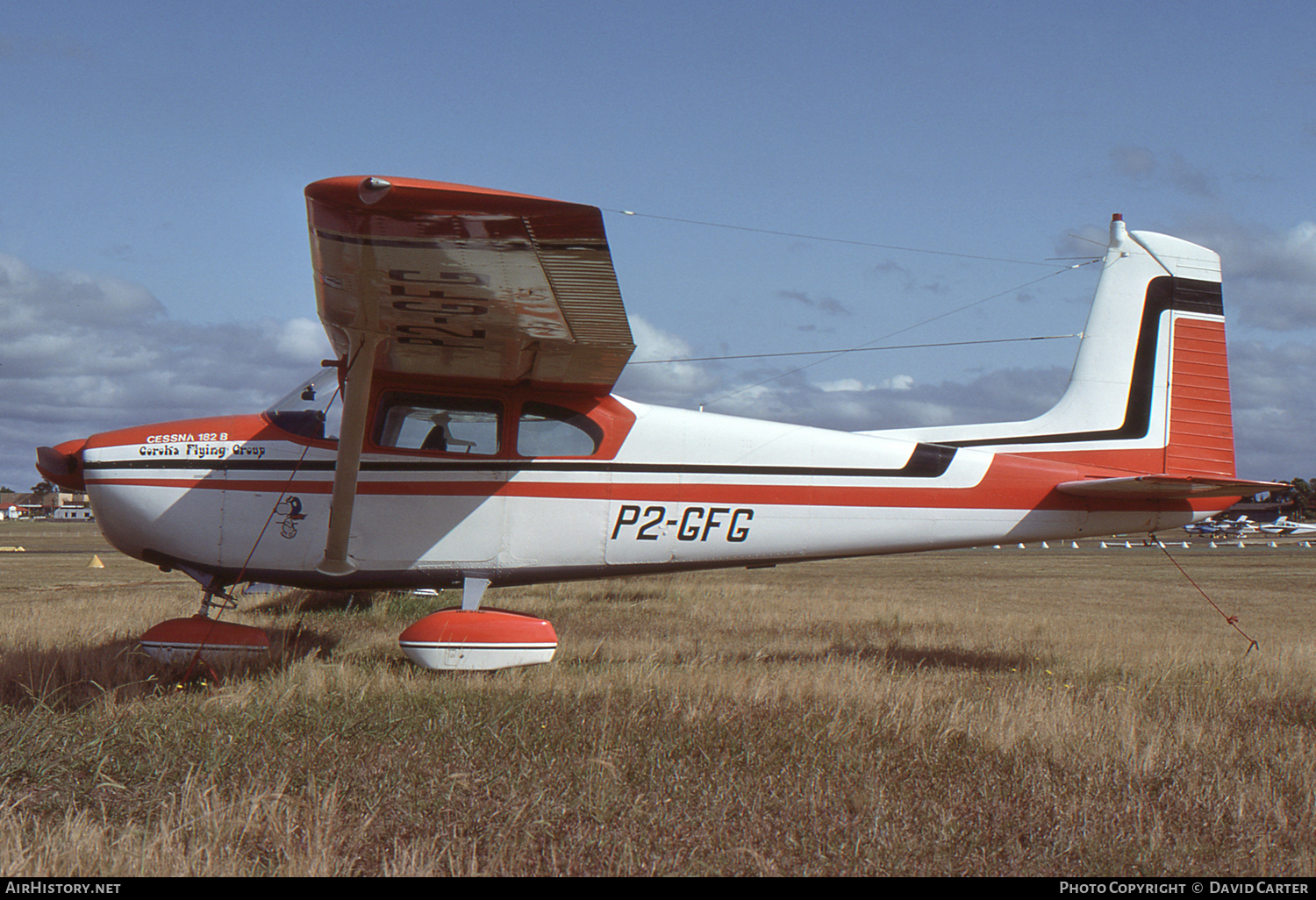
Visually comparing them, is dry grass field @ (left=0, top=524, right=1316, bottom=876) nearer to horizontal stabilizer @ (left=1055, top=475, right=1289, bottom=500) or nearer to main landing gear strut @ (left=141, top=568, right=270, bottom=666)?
main landing gear strut @ (left=141, top=568, right=270, bottom=666)

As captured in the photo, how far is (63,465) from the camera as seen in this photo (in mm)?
6082

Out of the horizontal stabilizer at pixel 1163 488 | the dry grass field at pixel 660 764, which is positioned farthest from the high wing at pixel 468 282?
the horizontal stabilizer at pixel 1163 488

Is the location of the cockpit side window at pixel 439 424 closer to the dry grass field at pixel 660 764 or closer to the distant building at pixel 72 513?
the dry grass field at pixel 660 764

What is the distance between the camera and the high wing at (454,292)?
400 centimetres

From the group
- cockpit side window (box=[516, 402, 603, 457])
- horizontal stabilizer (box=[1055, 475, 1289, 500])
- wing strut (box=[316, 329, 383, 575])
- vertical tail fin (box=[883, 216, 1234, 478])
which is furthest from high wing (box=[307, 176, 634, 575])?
horizontal stabilizer (box=[1055, 475, 1289, 500])

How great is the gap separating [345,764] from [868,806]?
2.24m

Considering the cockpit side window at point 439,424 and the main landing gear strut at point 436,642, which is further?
the cockpit side window at point 439,424

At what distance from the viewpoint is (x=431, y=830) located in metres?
3.13

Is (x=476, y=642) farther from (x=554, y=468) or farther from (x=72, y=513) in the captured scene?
(x=72, y=513)

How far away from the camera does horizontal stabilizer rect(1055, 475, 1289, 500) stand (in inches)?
251

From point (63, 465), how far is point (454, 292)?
3.44 metres
